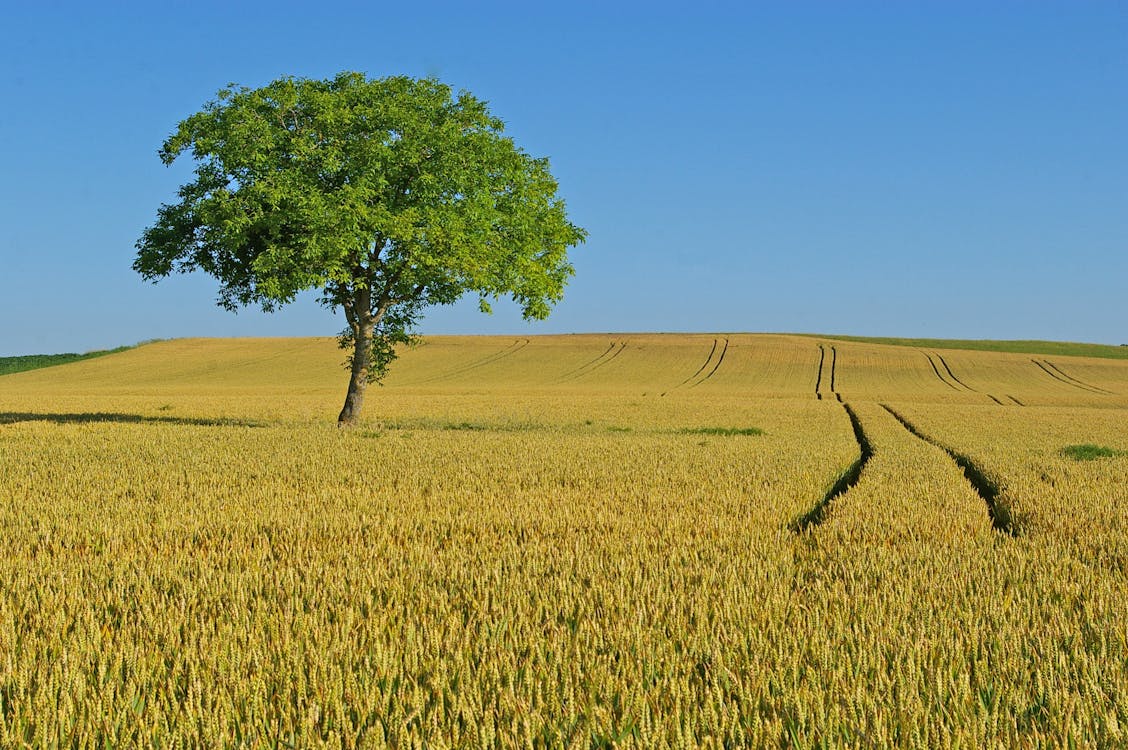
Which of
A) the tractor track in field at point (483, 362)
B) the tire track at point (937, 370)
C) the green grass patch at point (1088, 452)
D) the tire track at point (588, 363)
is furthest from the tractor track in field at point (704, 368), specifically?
the green grass patch at point (1088, 452)

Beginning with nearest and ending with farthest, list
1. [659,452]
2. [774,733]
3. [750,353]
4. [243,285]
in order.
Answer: [774,733] → [659,452] → [243,285] → [750,353]

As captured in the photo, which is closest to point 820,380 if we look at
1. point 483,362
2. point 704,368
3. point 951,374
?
point 704,368

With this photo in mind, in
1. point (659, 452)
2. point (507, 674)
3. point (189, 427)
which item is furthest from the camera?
point (189, 427)

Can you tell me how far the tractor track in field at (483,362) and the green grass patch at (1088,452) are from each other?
52504 mm

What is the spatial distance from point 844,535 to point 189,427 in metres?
20.3

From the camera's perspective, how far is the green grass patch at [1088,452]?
59.2ft

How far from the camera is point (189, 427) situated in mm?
24125

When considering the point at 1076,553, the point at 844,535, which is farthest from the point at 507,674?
the point at 1076,553

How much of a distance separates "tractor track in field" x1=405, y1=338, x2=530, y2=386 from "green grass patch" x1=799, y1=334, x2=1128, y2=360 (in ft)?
146

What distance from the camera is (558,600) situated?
5621 mm

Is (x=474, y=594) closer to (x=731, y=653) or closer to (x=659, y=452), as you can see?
(x=731, y=653)

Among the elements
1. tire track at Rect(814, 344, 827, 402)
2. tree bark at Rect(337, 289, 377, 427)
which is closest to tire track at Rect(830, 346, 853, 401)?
tire track at Rect(814, 344, 827, 402)

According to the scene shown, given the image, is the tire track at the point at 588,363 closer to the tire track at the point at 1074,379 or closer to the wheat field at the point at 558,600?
the tire track at the point at 1074,379

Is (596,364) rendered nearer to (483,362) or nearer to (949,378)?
(483,362)
